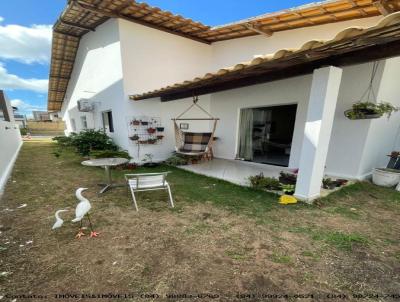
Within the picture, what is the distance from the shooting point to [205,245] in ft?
6.73

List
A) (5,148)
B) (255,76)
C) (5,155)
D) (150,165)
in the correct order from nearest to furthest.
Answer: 1. (255,76)
2. (5,155)
3. (5,148)
4. (150,165)

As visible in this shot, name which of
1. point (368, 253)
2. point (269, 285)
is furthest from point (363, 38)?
point (269, 285)

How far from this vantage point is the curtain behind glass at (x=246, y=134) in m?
6.12

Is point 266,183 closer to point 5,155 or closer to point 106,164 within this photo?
point 106,164

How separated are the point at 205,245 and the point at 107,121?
6.57 metres

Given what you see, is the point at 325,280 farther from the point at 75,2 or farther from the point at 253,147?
the point at 75,2

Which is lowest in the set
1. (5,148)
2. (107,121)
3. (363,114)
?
(5,148)

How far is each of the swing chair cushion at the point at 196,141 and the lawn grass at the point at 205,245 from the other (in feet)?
9.38

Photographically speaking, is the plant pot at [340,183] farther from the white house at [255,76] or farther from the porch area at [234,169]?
the porch area at [234,169]

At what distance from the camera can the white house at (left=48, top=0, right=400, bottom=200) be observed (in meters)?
2.80

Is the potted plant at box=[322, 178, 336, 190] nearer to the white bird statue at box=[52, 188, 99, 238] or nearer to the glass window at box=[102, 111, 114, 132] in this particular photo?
the white bird statue at box=[52, 188, 99, 238]

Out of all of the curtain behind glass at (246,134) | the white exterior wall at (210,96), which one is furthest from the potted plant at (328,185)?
the curtain behind glass at (246,134)

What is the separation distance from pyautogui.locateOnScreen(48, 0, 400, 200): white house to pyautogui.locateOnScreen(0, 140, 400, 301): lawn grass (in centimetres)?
87

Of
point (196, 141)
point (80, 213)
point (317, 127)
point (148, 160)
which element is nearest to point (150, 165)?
point (148, 160)
